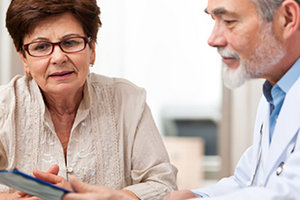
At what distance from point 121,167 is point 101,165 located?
0.29 ft

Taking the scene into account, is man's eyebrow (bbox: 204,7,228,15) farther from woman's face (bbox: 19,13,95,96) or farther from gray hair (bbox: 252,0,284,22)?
woman's face (bbox: 19,13,95,96)

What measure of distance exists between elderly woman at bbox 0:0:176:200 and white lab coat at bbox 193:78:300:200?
40 cm

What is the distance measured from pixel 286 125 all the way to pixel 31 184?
79 centimetres

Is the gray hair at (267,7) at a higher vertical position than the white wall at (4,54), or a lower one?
higher

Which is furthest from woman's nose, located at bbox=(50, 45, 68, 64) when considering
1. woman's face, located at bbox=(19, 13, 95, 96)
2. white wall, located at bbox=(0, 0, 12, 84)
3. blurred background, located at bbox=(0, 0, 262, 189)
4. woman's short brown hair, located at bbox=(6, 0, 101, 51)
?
blurred background, located at bbox=(0, 0, 262, 189)

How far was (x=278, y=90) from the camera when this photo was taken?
1.51 m

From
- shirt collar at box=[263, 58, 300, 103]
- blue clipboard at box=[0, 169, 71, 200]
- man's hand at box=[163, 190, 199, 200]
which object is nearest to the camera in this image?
blue clipboard at box=[0, 169, 71, 200]

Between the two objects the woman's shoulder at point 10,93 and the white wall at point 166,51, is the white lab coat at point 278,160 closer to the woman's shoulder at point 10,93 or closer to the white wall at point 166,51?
the woman's shoulder at point 10,93

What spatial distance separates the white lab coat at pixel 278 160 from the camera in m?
1.24

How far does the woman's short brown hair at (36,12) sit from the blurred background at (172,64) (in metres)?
2.26

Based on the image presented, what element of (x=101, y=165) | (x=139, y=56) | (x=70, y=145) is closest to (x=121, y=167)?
(x=101, y=165)

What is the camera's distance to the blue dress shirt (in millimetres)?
1452

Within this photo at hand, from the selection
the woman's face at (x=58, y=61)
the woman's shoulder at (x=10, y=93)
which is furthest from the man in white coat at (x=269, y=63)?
the woman's shoulder at (x=10, y=93)

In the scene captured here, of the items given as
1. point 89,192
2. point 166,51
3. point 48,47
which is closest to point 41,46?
point 48,47
